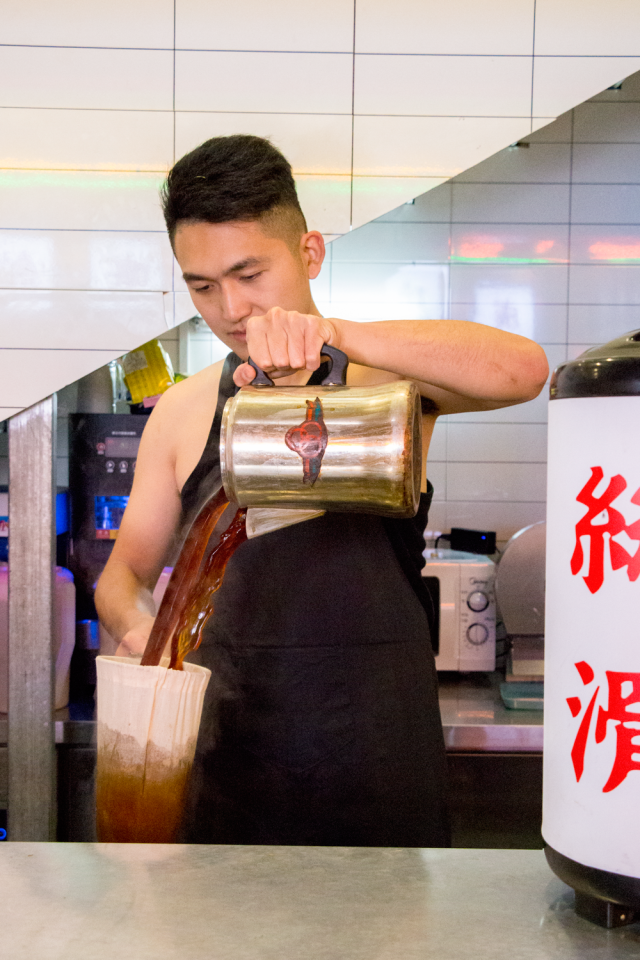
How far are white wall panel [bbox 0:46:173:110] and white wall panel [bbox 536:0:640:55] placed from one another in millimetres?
871

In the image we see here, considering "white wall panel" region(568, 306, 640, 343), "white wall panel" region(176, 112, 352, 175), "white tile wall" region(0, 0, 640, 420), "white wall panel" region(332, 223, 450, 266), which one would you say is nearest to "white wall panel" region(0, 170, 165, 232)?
"white tile wall" region(0, 0, 640, 420)

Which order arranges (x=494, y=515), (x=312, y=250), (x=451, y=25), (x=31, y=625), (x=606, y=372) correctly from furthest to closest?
(x=494, y=515), (x=31, y=625), (x=451, y=25), (x=312, y=250), (x=606, y=372)

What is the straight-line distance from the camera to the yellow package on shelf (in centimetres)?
246

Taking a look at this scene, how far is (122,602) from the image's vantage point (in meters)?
1.45

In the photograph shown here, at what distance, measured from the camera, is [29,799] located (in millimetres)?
2059

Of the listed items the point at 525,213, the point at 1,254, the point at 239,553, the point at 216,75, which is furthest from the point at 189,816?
the point at 525,213

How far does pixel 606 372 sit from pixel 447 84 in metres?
1.55

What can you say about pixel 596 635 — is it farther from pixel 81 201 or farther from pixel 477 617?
pixel 477 617

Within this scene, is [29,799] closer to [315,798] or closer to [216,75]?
[315,798]

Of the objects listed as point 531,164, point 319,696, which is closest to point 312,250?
point 319,696

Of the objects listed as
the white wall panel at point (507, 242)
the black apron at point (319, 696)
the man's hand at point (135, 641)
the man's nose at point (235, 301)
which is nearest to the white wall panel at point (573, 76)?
the man's nose at point (235, 301)

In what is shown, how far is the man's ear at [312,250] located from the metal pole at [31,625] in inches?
31.8

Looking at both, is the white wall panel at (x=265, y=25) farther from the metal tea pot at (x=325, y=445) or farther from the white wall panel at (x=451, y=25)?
the metal tea pot at (x=325, y=445)

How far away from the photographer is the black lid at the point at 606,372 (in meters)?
0.53
